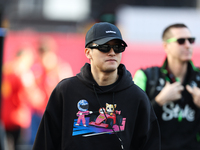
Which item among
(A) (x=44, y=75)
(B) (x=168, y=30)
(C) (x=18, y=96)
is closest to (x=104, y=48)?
(B) (x=168, y=30)

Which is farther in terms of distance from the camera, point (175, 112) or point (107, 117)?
point (175, 112)

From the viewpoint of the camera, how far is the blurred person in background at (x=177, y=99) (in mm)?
3904

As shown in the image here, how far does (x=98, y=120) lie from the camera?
2922 mm

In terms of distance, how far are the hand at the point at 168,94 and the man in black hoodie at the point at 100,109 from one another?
86 cm

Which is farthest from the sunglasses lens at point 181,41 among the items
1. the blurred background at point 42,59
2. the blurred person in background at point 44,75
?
the blurred person in background at point 44,75

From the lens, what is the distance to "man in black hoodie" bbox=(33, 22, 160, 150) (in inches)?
113

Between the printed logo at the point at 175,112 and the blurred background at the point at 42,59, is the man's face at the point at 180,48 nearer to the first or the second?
the printed logo at the point at 175,112

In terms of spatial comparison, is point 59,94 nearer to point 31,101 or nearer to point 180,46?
point 180,46

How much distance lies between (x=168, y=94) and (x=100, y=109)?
4.04 ft

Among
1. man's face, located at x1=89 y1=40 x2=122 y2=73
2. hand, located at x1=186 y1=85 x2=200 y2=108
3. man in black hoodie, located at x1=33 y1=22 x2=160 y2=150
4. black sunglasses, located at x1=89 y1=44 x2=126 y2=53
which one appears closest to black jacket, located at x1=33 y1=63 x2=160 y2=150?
man in black hoodie, located at x1=33 y1=22 x2=160 y2=150

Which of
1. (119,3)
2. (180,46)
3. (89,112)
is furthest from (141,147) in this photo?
(119,3)

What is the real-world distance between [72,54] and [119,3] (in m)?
14.2

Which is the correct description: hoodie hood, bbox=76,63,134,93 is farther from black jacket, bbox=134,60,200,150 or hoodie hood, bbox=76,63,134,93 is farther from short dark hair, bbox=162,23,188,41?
short dark hair, bbox=162,23,188,41

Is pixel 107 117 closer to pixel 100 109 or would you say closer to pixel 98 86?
pixel 100 109
